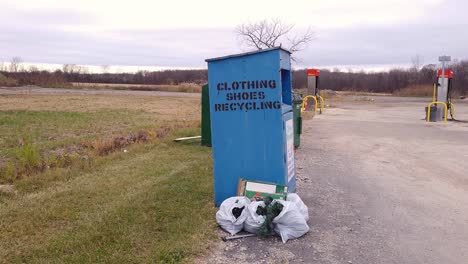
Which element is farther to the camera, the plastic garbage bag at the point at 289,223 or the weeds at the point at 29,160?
the weeds at the point at 29,160

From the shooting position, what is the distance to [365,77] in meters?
80.6

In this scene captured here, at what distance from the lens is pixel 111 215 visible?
525 cm

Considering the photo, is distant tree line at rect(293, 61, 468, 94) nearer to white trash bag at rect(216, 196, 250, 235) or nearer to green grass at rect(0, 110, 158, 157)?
green grass at rect(0, 110, 158, 157)

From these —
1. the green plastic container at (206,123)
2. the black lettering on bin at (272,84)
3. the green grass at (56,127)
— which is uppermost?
the black lettering on bin at (272,84)

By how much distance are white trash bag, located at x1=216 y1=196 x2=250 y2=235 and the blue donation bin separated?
0.48 m

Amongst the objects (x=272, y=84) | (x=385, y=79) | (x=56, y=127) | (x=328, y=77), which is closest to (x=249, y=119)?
(x=272, y=84)

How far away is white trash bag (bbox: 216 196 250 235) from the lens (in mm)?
4832

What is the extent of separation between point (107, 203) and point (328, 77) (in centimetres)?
8075

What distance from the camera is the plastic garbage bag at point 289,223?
467 cm

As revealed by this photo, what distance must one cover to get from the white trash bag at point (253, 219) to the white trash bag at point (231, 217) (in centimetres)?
A: 5

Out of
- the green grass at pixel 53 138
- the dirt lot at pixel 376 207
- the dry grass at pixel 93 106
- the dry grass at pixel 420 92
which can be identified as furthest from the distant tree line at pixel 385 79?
the dirt lot at pixel 376 207

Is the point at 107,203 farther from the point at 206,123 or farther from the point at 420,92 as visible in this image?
the point at 420,92

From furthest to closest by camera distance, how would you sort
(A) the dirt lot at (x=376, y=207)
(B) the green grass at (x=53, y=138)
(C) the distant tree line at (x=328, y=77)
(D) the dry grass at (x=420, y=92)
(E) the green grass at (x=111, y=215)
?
1. (C) the distant tree line at (x=328, y=77)
2. (D) the dry grass at (x=420, y=92)
3. (B) the green grass at (x=53, y=138)
4. (A) the dirt lot at (x=376, y=207)
5. (E) the green grass at (x=111, y=215)

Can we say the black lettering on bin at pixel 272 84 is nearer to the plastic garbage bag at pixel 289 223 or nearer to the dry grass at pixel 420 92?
the plastic garbage bag at pixel 289 223
